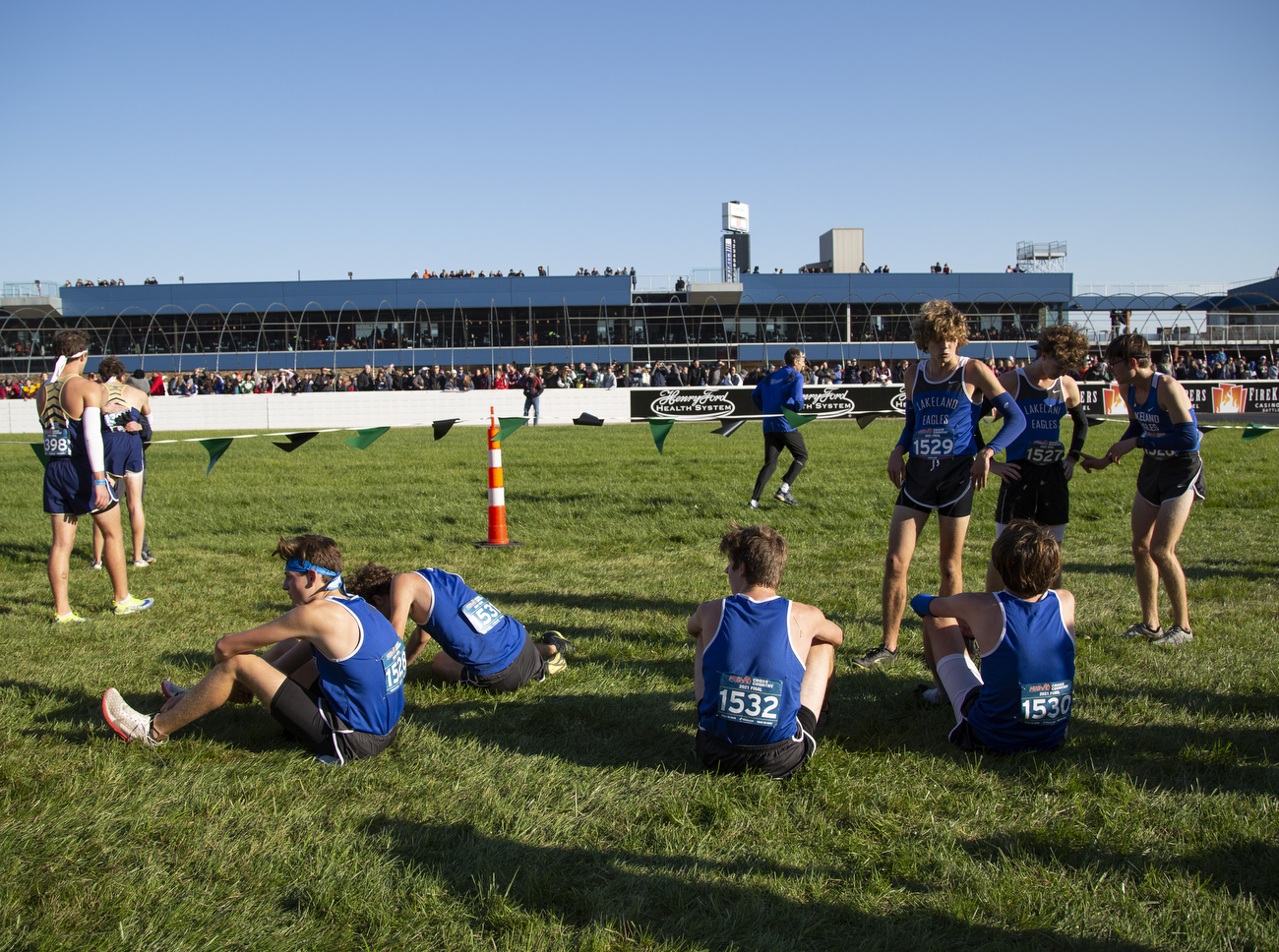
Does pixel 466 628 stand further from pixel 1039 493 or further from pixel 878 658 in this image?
pixel 1039 493

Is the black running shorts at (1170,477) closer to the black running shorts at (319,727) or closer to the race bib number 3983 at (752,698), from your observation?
the race bib number 3983 at (752,698)

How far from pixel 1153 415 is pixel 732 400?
19953 millimetres

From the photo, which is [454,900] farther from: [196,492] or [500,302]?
[500,302]

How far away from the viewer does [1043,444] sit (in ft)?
17.2

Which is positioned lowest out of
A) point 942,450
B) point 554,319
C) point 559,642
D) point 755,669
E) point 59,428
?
point 559,642

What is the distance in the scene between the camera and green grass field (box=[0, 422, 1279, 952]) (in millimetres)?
2484

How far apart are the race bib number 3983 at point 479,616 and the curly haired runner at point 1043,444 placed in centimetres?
294

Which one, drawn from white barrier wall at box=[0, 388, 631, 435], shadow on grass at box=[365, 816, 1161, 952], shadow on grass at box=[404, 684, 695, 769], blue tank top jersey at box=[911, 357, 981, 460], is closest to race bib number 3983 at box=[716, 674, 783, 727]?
shadow on grass at box=[404, 684, 695, 769]

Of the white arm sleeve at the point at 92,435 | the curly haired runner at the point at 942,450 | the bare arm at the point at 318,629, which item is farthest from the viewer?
the white arm sleeve at the point at 92,435

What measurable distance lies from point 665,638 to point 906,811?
239 centimetres

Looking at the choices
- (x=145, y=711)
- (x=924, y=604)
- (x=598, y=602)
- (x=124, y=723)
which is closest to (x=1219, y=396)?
(x=598, y=602)

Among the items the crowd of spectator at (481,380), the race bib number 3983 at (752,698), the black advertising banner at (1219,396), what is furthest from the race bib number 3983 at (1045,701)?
the crowd of spectator at (481,380)

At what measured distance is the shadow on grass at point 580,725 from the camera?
3.65m

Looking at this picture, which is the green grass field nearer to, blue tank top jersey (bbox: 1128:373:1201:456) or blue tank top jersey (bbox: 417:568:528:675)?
blue tank top jersey (bbox: 417:568:528:675)
